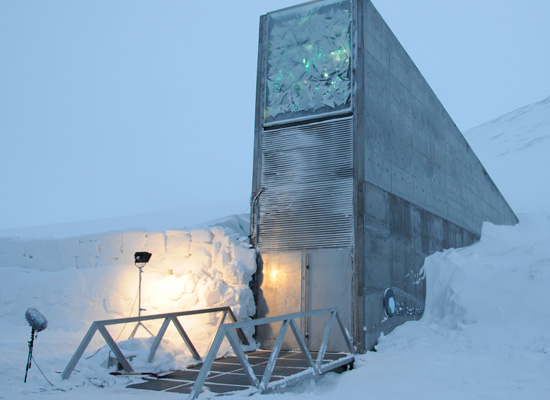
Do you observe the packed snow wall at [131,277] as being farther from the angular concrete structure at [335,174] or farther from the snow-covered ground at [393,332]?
the angular concrete structure at [335,174]

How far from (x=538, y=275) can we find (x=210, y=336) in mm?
6156

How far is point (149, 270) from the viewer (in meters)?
10.3

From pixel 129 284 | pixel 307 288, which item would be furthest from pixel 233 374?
pixel 129 284

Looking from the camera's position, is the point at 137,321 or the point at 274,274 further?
the point at 274,274

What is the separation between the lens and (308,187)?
372 inches

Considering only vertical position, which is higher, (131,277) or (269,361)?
(131,277)

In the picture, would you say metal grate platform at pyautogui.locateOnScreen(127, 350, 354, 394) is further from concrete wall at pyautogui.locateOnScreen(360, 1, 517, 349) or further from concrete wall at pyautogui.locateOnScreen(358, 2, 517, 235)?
concrete wall at pyautogui.locateOnScreen(358, 2, 517, 235)

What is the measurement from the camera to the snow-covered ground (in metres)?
6.27

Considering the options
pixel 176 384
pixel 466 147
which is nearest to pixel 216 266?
pixel 176 384

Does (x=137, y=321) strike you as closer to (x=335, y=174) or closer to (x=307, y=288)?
(x=307, y=288)

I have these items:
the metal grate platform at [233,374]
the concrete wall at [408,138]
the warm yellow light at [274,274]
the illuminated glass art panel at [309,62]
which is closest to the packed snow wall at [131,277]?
the warm yellow light at [274,274]

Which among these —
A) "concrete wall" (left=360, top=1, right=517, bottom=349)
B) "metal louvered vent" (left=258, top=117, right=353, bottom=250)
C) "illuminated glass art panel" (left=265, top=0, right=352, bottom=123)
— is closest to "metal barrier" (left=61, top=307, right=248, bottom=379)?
"metal louvered vent" (left=258, top=117, right=353, bottom=250)

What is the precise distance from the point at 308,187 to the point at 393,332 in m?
3.00

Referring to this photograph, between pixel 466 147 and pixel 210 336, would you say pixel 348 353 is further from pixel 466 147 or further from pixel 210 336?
pixel 466 147
